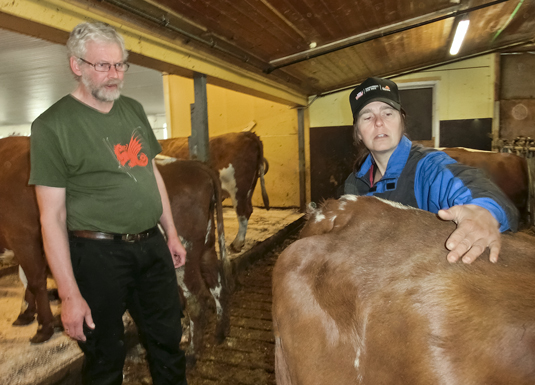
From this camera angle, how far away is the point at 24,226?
8.63ft

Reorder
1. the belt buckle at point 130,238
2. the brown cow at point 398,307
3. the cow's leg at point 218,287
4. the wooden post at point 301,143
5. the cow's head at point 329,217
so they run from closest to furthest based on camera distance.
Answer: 1. the brown cow at point 398,307
2. the cow's head at point 329,217
3. the belt buckle at point 130,238
4. the cow's leg at point 218,287
5. the wooden post at point 301,143

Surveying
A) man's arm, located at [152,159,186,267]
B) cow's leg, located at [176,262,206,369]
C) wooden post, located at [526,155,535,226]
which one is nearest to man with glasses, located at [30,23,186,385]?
man's arm, located at [152,159,186,267]

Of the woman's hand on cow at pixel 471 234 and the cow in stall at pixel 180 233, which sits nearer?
the woman's hand on cow at pixel 471 234

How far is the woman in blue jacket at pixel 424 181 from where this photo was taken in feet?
2.75

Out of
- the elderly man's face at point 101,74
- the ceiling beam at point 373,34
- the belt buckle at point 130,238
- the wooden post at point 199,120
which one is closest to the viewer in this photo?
the elderly man's face at point 101,74

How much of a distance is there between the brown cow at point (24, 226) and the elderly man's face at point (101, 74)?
5.22 ft

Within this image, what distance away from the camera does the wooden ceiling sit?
3.09 meters

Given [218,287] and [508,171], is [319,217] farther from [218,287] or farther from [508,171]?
[508,171]

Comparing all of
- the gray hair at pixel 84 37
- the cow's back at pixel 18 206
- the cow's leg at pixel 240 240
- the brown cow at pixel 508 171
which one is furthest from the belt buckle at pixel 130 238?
the brown cow at pixel 508 171

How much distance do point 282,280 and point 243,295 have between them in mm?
3088

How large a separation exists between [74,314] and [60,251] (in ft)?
0.87

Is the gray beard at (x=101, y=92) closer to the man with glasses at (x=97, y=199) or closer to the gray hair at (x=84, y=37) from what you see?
the man with glasses at (x=97, y=199)

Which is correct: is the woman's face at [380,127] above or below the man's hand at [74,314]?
above

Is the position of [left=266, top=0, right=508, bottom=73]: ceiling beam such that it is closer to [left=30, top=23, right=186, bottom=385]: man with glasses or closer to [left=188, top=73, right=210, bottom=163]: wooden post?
[left=188, top=73, right=210, bottom=163]: wooden post
